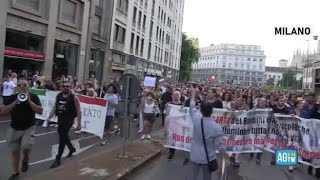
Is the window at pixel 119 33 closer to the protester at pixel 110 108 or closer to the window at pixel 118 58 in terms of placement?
the window at pixel 118 58

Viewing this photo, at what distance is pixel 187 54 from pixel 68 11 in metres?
78.0

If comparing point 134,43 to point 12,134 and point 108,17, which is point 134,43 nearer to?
point 108,17

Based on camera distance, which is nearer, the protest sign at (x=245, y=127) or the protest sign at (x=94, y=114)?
the protest sign at (x=245, y=127)

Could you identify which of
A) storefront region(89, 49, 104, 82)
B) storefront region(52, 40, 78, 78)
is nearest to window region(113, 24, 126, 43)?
storefront region(89, 49, 104, 82)

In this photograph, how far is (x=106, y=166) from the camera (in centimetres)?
1001

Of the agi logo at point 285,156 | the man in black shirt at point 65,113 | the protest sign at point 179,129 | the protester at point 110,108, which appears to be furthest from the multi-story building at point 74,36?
the agi logo at point 285,156

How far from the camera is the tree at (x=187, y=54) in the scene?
352 feet

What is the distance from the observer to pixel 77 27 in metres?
33.8

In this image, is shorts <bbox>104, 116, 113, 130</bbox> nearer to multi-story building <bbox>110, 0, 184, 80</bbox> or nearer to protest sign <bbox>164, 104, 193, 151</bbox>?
protest sign <bbox>164, 104, 193, 151</bbox>

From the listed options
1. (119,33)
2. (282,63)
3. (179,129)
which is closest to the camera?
(179,129)

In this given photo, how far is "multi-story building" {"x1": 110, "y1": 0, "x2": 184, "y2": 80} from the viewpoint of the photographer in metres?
45.8

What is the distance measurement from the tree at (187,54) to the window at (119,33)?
5836cm

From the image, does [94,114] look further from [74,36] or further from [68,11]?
[74,36]

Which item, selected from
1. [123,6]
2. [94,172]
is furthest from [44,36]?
[94,172]
